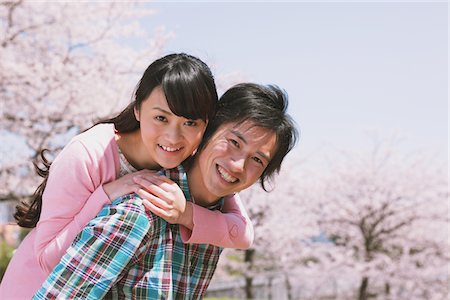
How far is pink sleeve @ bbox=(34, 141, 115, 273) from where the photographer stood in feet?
5.40

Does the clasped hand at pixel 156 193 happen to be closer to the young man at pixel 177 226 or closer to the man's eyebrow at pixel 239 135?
the young man at pixel 177 226

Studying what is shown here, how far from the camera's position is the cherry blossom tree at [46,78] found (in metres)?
6.91

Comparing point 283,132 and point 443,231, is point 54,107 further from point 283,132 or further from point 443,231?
point 443,231

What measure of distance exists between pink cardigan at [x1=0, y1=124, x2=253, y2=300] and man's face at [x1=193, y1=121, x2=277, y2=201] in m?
0.09

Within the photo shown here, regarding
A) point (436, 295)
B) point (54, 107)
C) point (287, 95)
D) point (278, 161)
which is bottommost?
point (436, 295)

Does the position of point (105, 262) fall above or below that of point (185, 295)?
above

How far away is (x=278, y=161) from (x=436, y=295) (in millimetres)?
9453

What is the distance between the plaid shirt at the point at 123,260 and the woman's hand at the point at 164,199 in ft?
0.07

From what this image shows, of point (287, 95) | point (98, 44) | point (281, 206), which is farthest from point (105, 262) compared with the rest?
point (281, 206)

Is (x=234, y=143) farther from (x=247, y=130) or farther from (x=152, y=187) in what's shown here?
(x=152, y=187)

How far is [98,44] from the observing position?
24.9 ft

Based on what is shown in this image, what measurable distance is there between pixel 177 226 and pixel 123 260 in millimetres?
223

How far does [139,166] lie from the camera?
183 cm

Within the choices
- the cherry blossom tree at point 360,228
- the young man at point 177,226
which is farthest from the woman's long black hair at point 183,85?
the cherry blossom tree at point 360,228
